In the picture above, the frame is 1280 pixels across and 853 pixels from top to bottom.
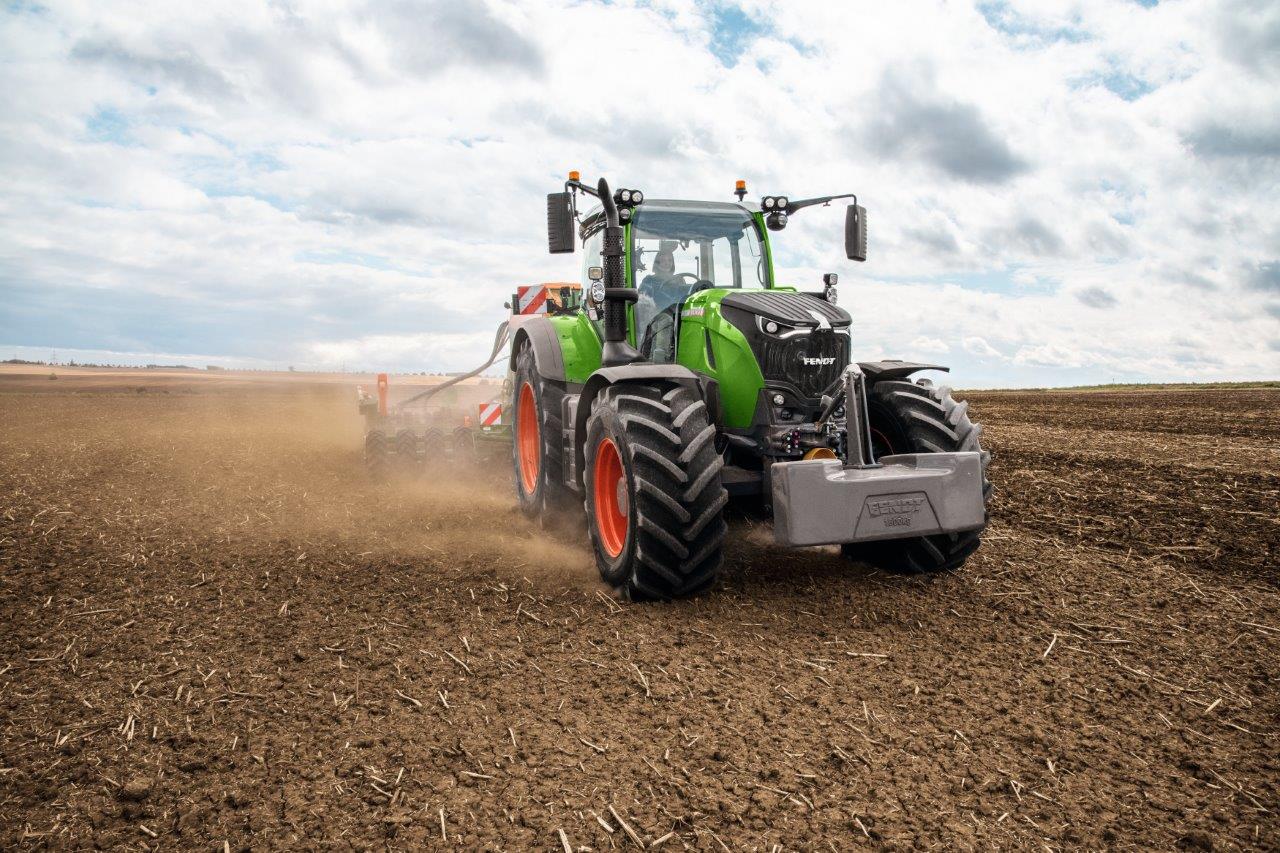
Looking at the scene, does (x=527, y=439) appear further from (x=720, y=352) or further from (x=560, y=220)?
(x=720, y=352)

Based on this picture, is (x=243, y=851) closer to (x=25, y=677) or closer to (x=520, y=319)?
(x=25, y=677)

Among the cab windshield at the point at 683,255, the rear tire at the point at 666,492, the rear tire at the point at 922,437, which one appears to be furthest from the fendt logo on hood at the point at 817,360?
the cab windshield at the point at 683,255

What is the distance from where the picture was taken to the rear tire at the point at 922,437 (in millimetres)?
5562

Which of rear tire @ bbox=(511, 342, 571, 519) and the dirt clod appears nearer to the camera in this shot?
the dirt clod

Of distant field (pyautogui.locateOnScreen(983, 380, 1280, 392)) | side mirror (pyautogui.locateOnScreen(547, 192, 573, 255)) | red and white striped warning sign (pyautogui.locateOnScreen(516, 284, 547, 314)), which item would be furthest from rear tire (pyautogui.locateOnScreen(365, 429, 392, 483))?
distant field (pyautogui.locateOnScreen(983, 380, 1280, 392))

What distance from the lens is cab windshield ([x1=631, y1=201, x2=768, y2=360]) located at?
648 cm

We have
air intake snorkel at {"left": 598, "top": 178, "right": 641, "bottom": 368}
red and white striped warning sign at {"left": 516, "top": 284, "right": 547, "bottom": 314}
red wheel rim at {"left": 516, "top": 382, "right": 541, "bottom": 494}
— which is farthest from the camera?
red and white striped warning sign at {"left": 516, "top": 284, "right": 547, "bottom": 314}

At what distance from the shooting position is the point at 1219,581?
5957mm

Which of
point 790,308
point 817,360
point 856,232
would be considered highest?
point 856,232

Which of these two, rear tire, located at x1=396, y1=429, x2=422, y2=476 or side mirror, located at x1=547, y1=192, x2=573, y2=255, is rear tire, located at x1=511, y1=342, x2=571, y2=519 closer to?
side mirror, located at x1=547, y1=192, x2=573, y2=255

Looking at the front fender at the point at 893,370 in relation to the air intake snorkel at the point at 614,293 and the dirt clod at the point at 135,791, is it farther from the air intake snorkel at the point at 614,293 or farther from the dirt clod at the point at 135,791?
the dirt clod at the point at 135,791

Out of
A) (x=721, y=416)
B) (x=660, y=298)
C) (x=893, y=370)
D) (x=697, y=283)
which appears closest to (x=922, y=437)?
(x=893, y=370)

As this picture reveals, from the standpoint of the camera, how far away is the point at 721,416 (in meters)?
5.70

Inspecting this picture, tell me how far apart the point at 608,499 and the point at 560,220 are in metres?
2.19
